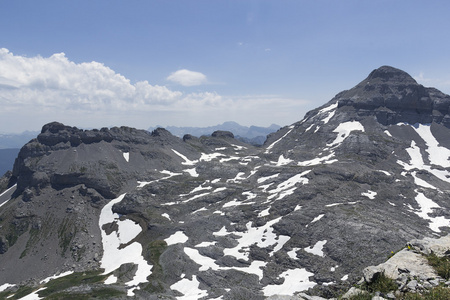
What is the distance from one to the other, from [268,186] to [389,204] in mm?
48053

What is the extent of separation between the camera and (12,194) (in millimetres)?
163875

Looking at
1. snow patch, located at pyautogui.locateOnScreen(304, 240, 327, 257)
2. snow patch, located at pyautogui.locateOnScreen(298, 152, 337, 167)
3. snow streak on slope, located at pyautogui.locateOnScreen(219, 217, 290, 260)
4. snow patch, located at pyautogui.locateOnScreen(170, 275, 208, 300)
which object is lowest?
snow patch, located at pyautogui.locateOnScreen(170, 275, 208, 300)

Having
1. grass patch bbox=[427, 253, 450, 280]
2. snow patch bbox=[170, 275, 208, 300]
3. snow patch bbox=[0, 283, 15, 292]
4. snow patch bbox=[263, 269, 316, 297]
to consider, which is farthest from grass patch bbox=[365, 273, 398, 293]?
snow patch bbox=[0, 283, 15, 292]

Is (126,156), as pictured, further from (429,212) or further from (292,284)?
(429,212)

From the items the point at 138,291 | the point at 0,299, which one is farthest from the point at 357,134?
the point at 0,299

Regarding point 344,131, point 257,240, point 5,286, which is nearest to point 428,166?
point 344,131

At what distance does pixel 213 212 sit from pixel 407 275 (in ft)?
333

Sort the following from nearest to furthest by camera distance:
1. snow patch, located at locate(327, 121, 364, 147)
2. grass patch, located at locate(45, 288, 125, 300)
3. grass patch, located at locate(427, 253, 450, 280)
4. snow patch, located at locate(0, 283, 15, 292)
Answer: grass patch, located at locate(427, 253, 450, 280)
grass patch, located at locate(45, 288, 125, 300)
snow patch, located at locate(0, 283, 15, 292)
snow patch, located at locate(327, 121, 364, 147)

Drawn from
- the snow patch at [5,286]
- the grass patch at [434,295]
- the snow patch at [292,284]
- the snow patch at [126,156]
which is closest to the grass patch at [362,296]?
the grass patch at [434,295]

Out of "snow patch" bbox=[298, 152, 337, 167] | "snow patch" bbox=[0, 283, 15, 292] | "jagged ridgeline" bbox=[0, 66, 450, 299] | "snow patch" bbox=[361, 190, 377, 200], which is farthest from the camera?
"snow patch" bbox=[298, 152, 337, 167]

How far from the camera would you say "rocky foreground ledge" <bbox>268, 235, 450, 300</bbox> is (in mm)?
12219

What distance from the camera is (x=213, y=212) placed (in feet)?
368

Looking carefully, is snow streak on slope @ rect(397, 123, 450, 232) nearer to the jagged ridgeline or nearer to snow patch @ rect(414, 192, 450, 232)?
snow patch @ rect(414, 192, 450, 232)

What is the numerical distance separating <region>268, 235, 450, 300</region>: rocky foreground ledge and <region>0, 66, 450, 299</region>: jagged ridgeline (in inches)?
1272
